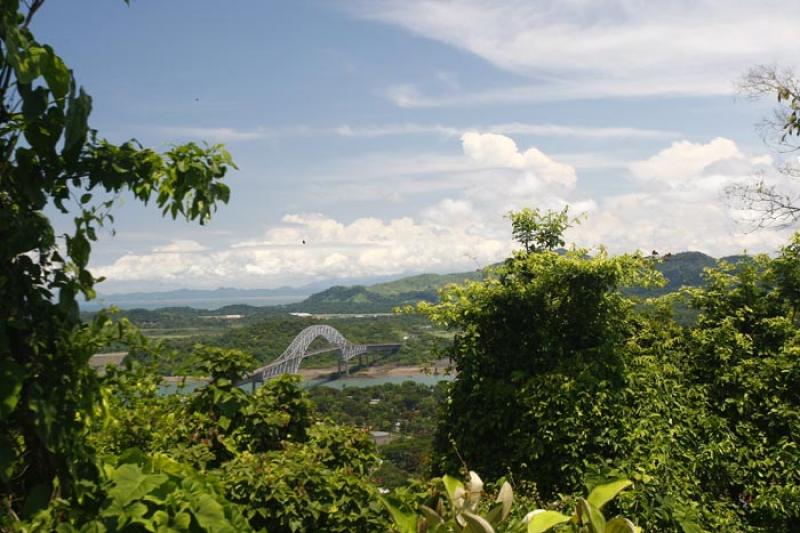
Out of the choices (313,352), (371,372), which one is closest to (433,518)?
(371,372)

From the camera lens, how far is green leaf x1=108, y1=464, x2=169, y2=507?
2.75 m

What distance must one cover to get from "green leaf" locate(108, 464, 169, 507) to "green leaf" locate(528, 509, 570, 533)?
1711 mm

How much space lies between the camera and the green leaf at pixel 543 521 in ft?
9.39

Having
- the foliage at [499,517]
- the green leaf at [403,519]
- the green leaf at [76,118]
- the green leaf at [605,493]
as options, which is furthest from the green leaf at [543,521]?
the green leaf at [76,118]

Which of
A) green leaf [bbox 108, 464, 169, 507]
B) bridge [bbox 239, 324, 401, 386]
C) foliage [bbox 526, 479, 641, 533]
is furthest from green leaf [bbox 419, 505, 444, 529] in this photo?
bridge [bbox 239, 324, 401, 386]

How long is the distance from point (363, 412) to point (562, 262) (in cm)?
4262

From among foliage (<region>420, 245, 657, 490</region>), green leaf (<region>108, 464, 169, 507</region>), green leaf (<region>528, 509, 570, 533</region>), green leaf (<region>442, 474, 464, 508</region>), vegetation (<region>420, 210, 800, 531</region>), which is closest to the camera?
green leaf (<region>108, 464, 169, 507</region>)

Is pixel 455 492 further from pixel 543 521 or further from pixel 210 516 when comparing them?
pixel 210 516

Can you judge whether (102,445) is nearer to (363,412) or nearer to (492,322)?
(492,322)

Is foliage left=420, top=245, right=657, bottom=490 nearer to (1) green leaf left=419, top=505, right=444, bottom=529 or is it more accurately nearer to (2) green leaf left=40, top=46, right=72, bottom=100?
(1) green leaf left=419, top=505, right=444, bottom=529

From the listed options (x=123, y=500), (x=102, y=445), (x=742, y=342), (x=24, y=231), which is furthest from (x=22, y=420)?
(x=742, y=342)

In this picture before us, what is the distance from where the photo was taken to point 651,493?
5.60 m

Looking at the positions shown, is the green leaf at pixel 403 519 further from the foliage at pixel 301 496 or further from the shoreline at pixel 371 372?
the shoreline at pixel 371 372

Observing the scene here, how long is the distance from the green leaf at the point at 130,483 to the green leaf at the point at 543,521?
171 centimetres
